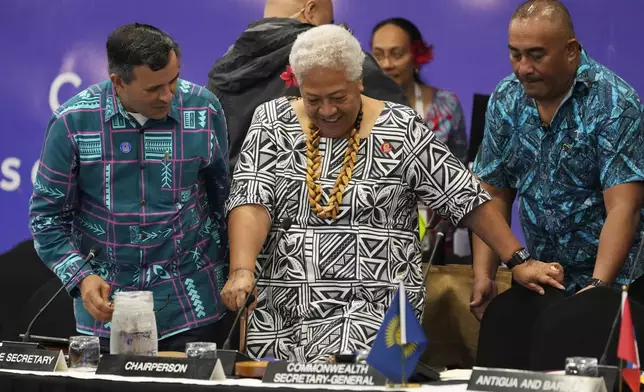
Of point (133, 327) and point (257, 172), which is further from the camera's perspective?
point (257, 172)

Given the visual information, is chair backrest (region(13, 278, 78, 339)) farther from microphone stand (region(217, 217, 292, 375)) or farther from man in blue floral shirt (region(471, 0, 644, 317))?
man in blue floral shirt (region(471, 0, 644, 317))

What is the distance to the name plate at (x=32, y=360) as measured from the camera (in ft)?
9.60

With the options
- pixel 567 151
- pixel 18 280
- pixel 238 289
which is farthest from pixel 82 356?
pixel 18 280

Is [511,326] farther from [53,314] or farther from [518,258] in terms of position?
[53,314]

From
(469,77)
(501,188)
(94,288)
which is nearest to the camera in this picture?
(94,288)

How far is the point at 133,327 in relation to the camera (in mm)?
2994

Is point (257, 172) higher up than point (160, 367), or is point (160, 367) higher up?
point (257, 172)

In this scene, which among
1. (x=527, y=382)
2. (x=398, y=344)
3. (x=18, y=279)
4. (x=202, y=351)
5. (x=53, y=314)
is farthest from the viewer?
(x=18, y=279)

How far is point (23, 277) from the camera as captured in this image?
4.73 meters

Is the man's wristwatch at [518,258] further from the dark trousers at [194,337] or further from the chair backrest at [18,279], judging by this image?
the chair backrest at [18,279]

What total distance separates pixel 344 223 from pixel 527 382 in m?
1.05

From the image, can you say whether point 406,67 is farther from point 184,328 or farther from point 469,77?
point 184,328

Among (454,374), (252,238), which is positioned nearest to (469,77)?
(252,238)

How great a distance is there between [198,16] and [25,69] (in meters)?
0.81
